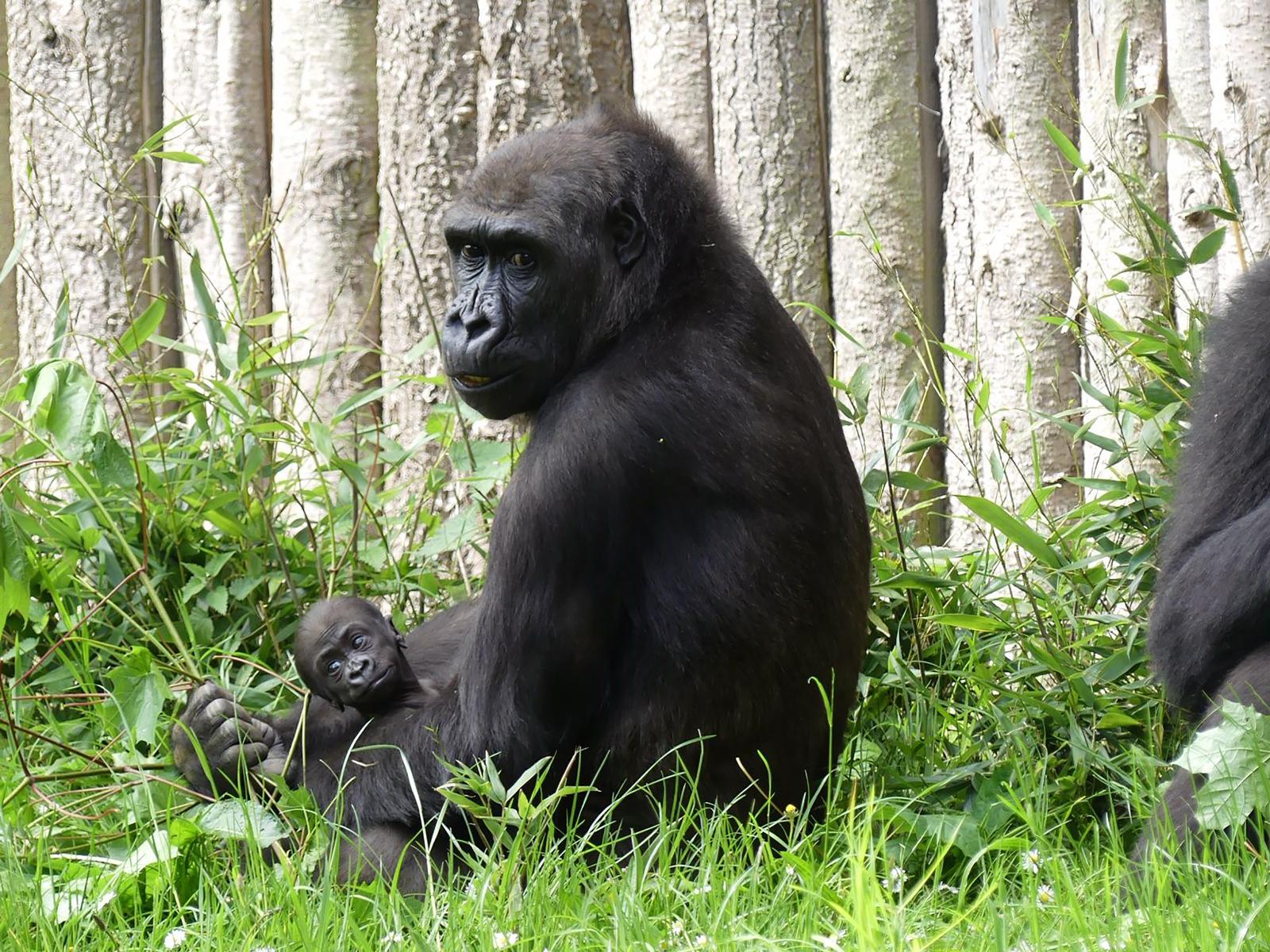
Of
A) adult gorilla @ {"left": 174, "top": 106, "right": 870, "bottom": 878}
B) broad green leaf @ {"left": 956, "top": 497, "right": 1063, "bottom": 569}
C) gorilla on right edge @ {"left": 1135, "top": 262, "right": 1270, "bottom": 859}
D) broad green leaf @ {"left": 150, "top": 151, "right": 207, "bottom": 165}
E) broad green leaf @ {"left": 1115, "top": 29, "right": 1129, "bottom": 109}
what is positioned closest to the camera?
gorilla on right edge @ {"left": 1135, "top": 262, "right": 1270, "bottom": 859}

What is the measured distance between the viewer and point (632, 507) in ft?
10.4

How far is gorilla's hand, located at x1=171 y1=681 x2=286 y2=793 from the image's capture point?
3.53 m

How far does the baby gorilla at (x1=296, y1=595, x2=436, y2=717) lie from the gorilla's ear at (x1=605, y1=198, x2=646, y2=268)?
103 cm

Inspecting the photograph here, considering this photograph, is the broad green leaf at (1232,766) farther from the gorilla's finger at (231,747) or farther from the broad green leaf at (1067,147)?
the gorilla's finger at (231,747)

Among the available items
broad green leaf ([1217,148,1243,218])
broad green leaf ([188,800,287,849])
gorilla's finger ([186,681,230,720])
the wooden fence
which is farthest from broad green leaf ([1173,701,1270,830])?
gorilla's finger ([186,681,230,720])

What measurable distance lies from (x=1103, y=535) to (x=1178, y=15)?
4.96 feet

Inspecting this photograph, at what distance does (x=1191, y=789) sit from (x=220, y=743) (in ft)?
6.73

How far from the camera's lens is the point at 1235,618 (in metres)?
3.09

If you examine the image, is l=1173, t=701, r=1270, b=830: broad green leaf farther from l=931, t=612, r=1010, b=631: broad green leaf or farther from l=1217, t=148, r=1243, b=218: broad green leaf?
l=1217, t=148, r=1243, b=218: broad green leaf

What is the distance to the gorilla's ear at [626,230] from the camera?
3.39 meters

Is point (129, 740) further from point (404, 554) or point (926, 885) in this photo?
point (926, 885)

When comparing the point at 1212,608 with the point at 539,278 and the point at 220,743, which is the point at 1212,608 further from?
the point at 220,743

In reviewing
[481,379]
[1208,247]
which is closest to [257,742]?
[481,379]

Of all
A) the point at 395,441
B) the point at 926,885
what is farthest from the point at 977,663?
the point at 395,441
